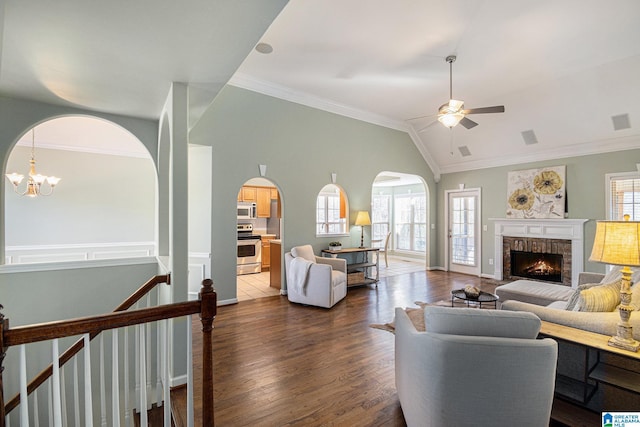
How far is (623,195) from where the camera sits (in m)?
5.31

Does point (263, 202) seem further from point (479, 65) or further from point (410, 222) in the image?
point (479, 65)

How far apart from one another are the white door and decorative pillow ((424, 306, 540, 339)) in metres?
6.17

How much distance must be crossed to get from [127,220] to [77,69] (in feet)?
14.7

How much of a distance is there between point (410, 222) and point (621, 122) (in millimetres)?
5850

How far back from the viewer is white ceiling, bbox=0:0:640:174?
73.7 inches

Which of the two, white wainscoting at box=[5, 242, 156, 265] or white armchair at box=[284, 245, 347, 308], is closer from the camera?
white armchair at box=[284, 245, 347, 308]

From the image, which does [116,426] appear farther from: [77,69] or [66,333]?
[77,69]

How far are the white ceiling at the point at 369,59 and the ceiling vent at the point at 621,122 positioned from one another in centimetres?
7

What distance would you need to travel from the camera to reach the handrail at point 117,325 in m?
1.23

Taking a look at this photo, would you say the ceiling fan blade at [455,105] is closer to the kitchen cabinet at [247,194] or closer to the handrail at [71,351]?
the handrail at [71,351]

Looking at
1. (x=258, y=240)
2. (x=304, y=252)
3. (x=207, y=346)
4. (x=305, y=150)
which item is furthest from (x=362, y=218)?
(x=207, y=346)

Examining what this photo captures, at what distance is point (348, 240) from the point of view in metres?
6.39

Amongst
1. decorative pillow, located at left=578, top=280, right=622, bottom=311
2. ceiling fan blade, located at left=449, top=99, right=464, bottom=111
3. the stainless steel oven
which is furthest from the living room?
decorative pillow, located at left=578, top=280, right=622, bottom=311

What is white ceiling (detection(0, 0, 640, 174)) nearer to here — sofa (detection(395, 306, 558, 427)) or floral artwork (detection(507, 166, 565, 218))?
floral artwork (detection(507, 166, 565, 218))
